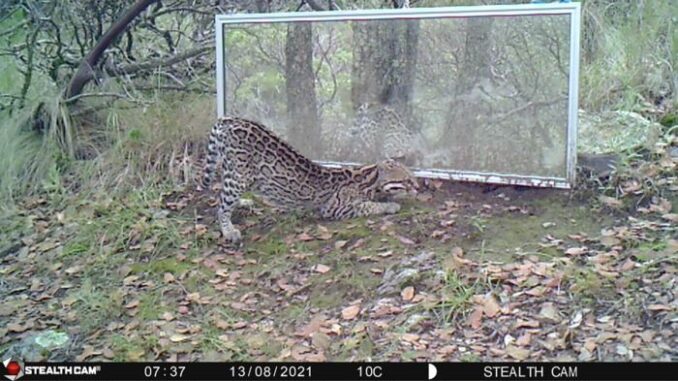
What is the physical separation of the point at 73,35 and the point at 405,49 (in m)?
3.83

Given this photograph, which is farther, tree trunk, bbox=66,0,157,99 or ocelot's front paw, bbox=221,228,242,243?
tree trunk, bbox=66,0,157,99

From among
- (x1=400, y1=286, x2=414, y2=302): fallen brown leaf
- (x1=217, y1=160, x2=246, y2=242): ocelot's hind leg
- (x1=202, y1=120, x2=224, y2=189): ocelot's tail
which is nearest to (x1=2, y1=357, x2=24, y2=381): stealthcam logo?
(x1=217, y1=160, x2=246, y2=242): ocelot's hind leg

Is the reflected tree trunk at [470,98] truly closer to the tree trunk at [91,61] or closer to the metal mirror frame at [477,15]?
the metal mirror frame at [477,15]

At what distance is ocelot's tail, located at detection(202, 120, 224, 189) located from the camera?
20.6 ft

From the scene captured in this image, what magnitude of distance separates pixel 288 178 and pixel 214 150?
612 millimetres

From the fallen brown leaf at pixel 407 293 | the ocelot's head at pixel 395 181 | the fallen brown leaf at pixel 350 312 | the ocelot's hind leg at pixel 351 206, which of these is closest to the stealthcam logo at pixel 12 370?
the fallen brown leaf at pixel 350 312

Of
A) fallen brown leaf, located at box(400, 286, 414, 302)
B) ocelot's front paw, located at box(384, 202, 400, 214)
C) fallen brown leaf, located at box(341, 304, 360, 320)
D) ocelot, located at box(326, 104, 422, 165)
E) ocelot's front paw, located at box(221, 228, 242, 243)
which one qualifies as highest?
ocelot, located at box(326, 104, 422, 165)

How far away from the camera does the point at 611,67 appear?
25.1ft

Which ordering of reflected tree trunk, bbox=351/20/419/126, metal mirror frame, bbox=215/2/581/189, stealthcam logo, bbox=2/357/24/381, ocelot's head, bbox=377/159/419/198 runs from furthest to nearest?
reflected tree trunk, bbox=351/20/419/126
ocelot's head, bbox=377/159/419/198
metal mirror frame, bbox=215/2/581/189
stealthcam logo, bbox=2/357/24/381

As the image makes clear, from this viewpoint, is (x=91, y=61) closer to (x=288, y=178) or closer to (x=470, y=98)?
(x=288, y=178)

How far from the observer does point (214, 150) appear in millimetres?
6336

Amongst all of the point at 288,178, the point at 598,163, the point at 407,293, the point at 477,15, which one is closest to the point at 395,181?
the point at 288,178

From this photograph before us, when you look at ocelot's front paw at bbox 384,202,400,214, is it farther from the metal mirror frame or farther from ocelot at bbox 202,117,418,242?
the metal mirror frame

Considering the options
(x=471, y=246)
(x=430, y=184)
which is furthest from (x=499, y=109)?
(x=471, y=246)
